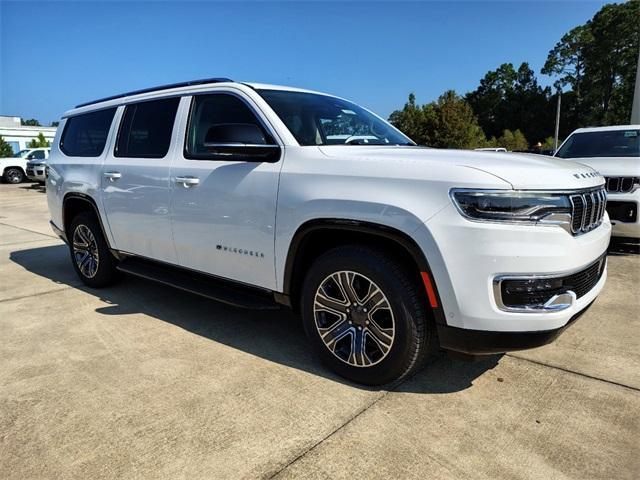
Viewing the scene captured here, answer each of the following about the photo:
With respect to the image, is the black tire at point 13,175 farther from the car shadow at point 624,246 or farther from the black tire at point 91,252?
the car shadow at point 624,246

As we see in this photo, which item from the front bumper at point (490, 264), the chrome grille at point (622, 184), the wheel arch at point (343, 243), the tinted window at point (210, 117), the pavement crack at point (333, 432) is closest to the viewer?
the pavement crack at point (333, 432)

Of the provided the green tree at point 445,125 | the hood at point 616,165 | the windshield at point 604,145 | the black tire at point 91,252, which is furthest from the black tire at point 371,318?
the green tree at point 445,125

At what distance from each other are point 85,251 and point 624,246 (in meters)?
7.61

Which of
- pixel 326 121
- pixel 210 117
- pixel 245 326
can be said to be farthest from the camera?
pixel 245 326

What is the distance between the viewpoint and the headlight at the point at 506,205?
7.95ft

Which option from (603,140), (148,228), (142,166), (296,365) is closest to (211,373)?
(296,365)

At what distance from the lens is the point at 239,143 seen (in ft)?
→ 10.5

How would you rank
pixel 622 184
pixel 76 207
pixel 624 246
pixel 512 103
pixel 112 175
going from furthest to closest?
pixel 512 103, pixel 624 246, pixel 622 184, pixel 76 207, pixel 112 175

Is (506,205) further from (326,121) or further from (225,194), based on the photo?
(225,194)

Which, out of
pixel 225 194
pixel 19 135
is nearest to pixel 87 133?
pixel 225 194

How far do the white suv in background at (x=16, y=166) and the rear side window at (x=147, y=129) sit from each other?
78.7 feet

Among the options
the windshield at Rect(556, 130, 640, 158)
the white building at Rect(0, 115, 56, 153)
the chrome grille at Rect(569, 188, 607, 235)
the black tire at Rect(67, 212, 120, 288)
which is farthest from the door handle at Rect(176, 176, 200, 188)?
the white building at Rect(0, 115, 56, 153)

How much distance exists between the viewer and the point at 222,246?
3555 mm

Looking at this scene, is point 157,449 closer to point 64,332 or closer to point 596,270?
point 64,332
